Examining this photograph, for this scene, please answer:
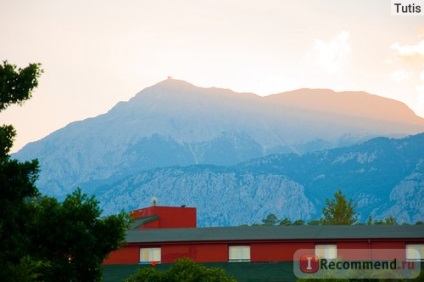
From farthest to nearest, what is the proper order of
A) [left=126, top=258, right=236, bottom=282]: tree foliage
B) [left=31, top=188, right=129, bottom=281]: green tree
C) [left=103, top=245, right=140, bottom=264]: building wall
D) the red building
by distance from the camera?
[left=103, top=245, right=140, bottom=264]: building wall, the red building, [left=126, top=258, right=236, bottom=282]: tree foliage, [left=31, top=188, right=129, bottom=281]: green tree

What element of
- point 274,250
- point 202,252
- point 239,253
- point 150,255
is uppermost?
point 274,250

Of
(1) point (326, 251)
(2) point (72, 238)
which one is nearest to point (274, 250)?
(1) point (326, 251)

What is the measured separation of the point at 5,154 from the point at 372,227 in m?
49.8

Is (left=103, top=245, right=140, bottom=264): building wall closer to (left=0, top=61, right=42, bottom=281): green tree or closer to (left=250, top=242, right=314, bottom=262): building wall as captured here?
(left=250, top=242, right=314, bottom=262): building wall

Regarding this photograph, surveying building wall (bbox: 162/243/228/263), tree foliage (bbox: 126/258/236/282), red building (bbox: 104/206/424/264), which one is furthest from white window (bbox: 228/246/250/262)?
tree foliage (bbox: 126/258/236/282)

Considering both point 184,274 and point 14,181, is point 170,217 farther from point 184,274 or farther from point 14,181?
point 14,181

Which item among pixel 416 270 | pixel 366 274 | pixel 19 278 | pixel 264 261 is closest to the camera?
pixel 19 278

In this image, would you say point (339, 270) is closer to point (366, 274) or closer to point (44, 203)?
point (366, 274)

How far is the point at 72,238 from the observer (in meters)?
39.2

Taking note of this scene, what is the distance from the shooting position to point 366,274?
2186 inches

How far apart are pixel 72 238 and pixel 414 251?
43.5 m

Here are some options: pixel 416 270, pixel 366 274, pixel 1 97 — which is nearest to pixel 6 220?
pixel 1 97

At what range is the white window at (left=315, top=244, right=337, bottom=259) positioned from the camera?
7344cm

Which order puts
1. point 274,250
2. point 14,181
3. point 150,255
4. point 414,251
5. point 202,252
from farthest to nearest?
point 150,255, point 202,252, point 274,250, point 414,251, point 14,181
